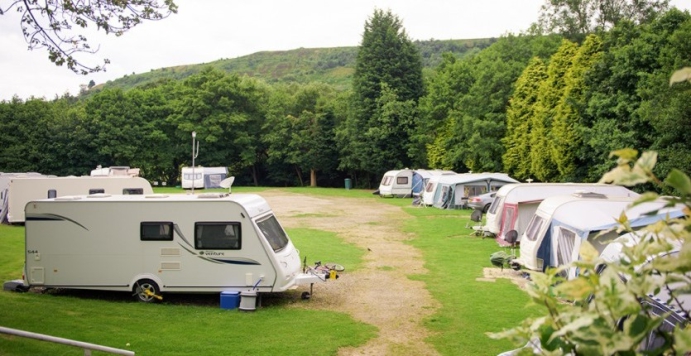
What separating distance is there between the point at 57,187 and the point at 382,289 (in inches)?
652

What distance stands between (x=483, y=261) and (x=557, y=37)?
3089 cm

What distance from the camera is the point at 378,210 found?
112 ft

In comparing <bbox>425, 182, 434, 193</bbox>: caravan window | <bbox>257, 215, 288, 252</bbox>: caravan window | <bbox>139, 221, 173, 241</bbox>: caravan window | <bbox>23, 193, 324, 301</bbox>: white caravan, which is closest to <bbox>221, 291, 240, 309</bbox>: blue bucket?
<bbox>23, 193, 324, 301</bbox>: white caravan

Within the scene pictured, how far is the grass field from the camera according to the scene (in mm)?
10141

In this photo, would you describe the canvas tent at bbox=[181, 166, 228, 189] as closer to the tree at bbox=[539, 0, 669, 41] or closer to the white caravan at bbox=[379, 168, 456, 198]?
the white caravan at bbox=[379, 168, 456, 198]

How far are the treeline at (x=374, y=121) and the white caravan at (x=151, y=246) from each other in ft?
63.7

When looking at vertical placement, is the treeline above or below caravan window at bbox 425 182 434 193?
above

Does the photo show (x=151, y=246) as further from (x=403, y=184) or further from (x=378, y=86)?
(x=378, y=86)

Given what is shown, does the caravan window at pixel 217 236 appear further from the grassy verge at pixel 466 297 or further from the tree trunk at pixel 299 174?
the tree trunk at pixel 299 174

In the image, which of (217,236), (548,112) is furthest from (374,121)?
(217,236)

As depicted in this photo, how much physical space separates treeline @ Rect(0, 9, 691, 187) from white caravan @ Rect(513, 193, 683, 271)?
12.5 metres

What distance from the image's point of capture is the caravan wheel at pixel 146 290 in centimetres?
1318

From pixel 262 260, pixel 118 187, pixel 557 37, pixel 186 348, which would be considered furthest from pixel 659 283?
pixel 557 37

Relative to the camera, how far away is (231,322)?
11.6m
